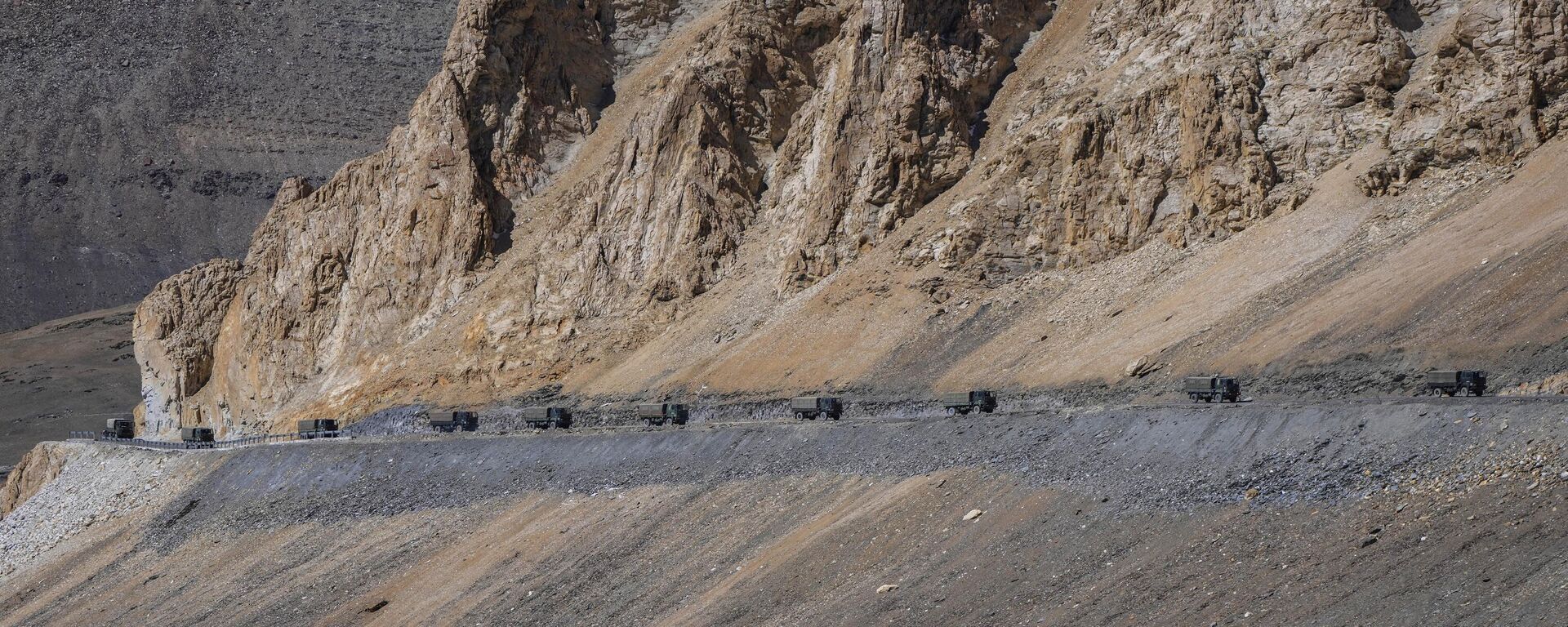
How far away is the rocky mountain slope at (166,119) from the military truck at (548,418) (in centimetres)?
8568

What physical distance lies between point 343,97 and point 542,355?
9424 centimetres

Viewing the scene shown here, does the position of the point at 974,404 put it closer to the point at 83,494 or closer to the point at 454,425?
the point at 454,425

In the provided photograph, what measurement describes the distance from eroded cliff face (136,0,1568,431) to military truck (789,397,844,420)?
730 centimetres

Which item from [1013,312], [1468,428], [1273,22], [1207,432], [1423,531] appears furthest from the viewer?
[1273,22]

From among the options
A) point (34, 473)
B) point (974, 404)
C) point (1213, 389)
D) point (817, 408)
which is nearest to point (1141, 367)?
point (974, 404)

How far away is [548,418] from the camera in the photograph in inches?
1956

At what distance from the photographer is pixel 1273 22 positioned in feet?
180

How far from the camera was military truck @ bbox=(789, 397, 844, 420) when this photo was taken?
42.4m

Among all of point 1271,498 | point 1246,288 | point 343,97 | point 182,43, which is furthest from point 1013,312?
point 182,43

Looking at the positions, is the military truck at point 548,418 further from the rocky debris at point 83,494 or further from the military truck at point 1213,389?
the military truck at point 1213,389

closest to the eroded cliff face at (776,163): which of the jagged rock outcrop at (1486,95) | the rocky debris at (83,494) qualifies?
the jagged rock outcrop at (1486,95)

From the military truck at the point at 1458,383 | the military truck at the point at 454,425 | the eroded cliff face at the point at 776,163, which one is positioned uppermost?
the eroded cliff face at the point at 776,163

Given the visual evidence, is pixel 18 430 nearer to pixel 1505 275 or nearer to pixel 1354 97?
pixel 1354 97

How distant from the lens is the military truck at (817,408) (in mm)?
42406
